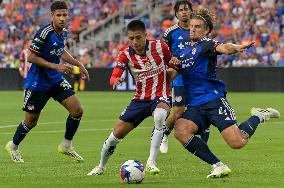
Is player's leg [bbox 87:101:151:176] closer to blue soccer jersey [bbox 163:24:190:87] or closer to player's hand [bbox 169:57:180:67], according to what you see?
player's hand [bbox 169:57:180:67]

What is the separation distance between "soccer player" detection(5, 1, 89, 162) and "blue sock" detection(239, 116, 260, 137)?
2989 millimetres

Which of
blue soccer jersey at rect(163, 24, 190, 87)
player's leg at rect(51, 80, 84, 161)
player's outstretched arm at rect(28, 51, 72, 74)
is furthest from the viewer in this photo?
blue soccer jersey at rect(163, 24, 190, 87)

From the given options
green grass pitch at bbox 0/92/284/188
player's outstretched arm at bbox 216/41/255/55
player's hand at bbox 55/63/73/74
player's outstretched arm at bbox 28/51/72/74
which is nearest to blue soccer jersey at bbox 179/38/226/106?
player's outstretched arm at bbox 216/41/255/55

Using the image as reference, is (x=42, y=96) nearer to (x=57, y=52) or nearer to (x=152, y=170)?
(x=57, y=52)

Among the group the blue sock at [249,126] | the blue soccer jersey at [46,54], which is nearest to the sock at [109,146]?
the blue sock at [249,126]

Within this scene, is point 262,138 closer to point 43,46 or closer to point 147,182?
point 43,46

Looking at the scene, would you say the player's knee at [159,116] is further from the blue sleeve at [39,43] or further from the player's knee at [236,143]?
the blue sleeve at [39,43]

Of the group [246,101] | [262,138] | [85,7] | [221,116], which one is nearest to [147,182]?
[221,116]

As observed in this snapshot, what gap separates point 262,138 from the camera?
1648 centimetres

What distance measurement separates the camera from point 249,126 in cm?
1113

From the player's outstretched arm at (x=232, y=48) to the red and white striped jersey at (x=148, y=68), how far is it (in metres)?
1.12

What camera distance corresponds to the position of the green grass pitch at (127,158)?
10484 millimetres

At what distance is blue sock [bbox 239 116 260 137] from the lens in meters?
11.0

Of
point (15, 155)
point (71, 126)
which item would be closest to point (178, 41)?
point (71, 126)
